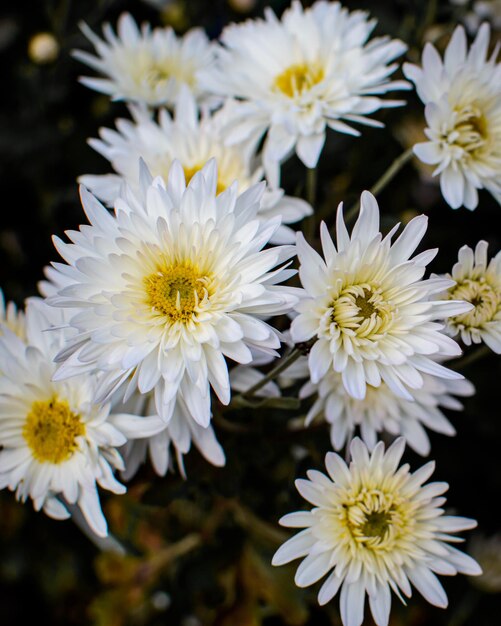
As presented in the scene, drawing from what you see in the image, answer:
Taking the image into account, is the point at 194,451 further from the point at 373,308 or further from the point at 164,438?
the point at 373,308

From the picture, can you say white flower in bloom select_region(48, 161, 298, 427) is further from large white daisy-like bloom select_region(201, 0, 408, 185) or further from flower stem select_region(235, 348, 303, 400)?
large white daisy-like bloom select_region(201, 0, 408, 185)

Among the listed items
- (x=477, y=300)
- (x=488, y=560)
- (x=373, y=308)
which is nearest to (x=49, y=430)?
(x=373, y=308)

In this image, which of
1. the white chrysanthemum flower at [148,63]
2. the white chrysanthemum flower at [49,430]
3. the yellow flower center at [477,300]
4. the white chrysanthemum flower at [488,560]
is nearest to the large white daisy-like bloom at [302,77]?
the white chrysanthemum flower at [148,63]

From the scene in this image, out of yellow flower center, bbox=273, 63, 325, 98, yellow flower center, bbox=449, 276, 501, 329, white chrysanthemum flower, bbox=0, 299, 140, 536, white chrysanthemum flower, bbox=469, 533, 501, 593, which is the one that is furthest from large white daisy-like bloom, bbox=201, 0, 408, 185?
white chrysanthemum flower, bbox=469, 533, 501, 593

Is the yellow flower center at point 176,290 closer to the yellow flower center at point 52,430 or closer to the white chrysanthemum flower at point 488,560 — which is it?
the yellow flower center at point 52,430

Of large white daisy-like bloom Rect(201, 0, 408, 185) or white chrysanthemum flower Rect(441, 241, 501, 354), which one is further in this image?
large white daisy-like bloom Rect(201, 0, 408, 185)

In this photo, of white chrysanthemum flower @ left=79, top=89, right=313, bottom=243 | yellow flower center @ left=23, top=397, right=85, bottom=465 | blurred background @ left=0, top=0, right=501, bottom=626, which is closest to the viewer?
yellow flower center @ left=23, top=397, right=85, bottom=465

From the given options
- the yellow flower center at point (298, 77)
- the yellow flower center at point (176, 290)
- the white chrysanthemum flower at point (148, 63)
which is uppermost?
the yellow flower center at point (298, 77)
